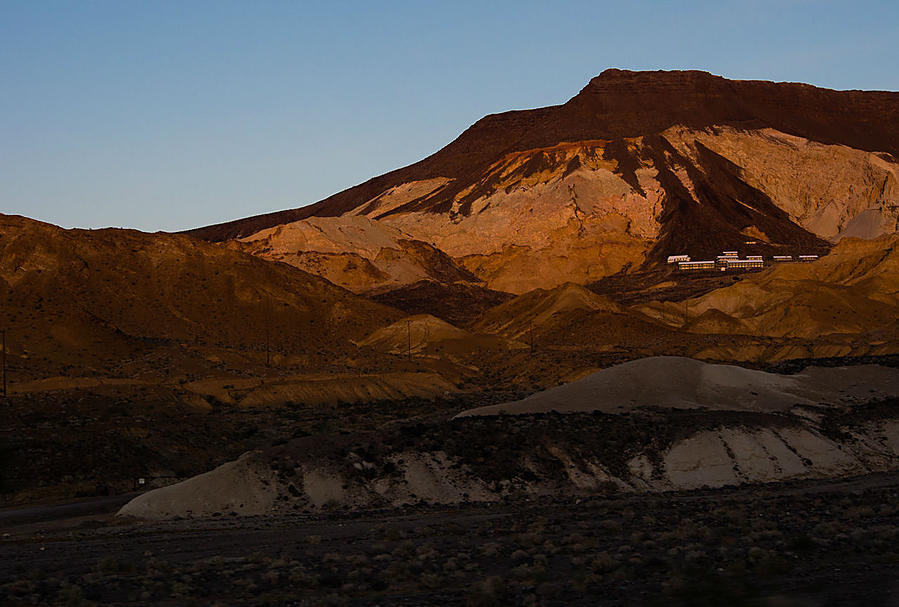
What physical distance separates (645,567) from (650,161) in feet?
565

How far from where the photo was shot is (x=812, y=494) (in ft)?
90.6

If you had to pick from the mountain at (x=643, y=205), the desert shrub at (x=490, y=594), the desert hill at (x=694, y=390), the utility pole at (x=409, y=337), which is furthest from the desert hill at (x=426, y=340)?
the desert shrub at (x=490, y=594)

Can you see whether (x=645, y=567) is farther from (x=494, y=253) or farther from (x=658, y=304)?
(x=494, y=253)

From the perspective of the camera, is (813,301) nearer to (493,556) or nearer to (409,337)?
(409,337)

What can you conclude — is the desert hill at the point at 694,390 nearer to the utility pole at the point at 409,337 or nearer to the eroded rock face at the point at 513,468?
the eroded rock face at the point at 513,468

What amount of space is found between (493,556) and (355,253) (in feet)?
455

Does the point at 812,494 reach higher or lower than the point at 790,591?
lower

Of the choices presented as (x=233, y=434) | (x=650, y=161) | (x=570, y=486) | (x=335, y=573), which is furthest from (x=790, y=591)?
(x=650, y=161)

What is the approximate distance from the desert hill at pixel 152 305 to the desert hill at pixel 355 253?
3705 cm

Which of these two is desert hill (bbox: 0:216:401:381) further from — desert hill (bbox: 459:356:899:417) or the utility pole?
desert hill (bbox: 459:356:899:417)

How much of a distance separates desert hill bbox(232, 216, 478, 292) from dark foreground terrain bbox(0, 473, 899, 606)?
123 metres

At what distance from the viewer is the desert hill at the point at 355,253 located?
495 feet

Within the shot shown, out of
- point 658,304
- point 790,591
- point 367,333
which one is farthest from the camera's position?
point 658,304

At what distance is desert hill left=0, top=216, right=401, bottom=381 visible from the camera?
2938 inches
